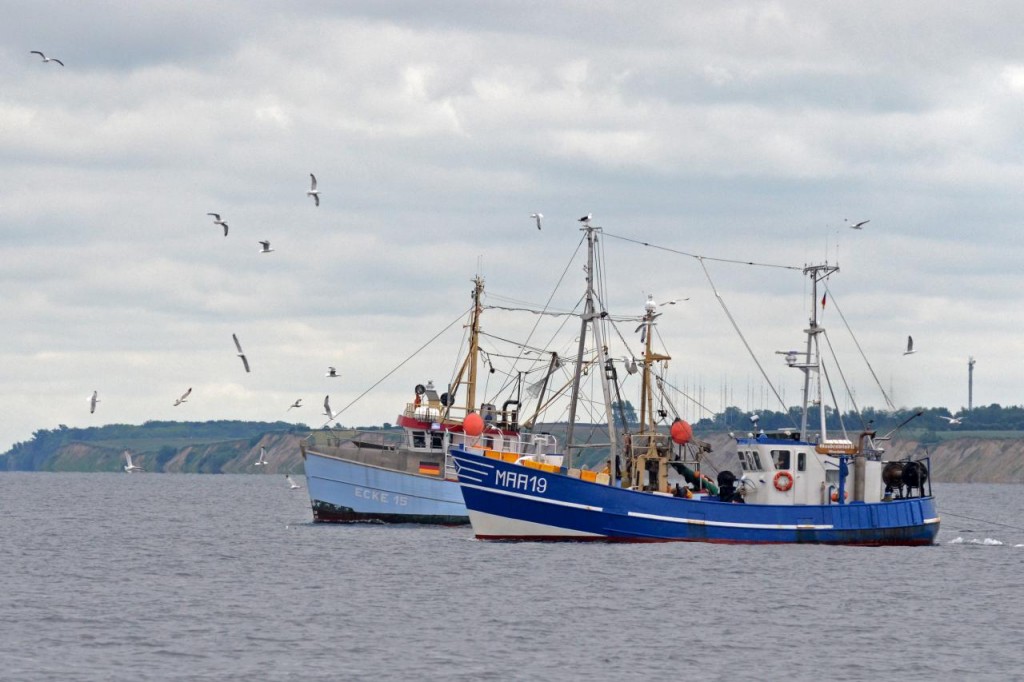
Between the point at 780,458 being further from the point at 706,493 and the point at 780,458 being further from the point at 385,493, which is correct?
the point at 385,493

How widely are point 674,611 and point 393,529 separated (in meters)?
34.1

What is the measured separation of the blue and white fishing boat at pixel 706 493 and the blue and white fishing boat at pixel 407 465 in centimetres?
1239

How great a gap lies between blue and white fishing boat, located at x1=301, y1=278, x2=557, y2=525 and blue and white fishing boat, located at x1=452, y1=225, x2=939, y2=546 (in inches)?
488

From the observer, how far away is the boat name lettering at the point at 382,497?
80.2m

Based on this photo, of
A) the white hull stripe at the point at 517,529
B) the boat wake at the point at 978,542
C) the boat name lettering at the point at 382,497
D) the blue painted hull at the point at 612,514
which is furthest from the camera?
the boat wake at the point at 978,542

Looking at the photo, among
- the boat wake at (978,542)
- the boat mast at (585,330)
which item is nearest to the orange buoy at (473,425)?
the boat mast at (585,330)

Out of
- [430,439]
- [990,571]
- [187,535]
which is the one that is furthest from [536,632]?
[187,535]

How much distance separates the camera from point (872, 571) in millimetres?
61219

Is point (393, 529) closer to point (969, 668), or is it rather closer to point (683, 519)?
point (683, 519)

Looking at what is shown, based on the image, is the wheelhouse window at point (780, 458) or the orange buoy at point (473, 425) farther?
the orange buoy at point (473, 425)

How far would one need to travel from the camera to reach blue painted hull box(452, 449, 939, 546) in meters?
64.3

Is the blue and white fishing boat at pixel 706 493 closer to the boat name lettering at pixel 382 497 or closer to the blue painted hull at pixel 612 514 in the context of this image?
the blue painted hull at pixel 612 514

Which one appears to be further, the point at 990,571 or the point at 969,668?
the point at 990,571

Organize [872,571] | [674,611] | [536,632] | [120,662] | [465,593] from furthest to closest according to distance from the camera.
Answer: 1. [872,571]
2. [465,593]
3. [674,611]
4. [536,632]
5. [120,662]
